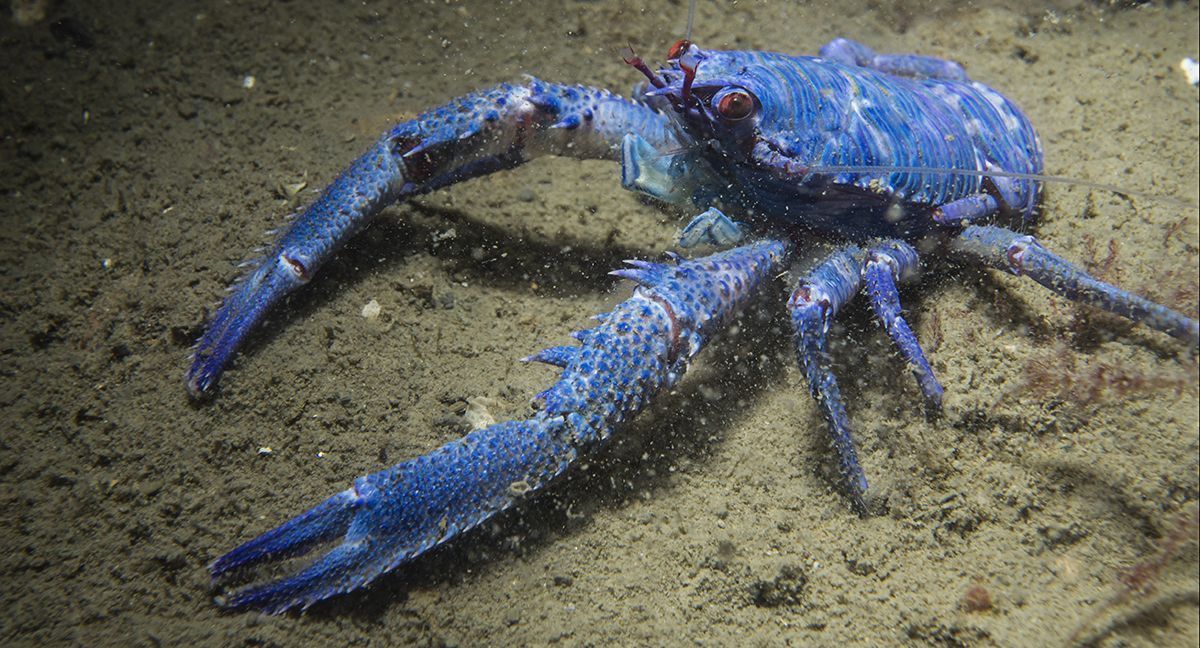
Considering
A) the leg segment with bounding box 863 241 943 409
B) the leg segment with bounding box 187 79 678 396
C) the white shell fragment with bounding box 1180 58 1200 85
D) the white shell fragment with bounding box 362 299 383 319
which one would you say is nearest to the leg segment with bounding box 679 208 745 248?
the leg segment with bounding box 187 79 678 396

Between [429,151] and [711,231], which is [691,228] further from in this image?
[429,151]

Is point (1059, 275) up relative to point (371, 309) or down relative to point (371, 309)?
up

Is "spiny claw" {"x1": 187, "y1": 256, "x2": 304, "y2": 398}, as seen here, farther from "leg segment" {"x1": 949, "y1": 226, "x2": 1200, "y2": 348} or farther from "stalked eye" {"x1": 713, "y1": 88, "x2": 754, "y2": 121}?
"leg segment" {"x1": 949, "y1": 226, "x2": 1200, "y2": 348}

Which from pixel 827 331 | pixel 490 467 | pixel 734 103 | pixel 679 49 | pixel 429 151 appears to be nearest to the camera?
pixel 490 467

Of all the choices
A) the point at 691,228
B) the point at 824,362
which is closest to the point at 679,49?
the point at 691,228

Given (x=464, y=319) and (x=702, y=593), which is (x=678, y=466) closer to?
(x=702, y=593)

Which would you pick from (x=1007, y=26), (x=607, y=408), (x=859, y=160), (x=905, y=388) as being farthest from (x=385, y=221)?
(x=1007, y=26)

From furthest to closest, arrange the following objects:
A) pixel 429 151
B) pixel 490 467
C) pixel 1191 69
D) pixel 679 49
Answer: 1. pixel 1191 69
2. pixel 429 151
3. pixel 679 49
4. pixel 490 467

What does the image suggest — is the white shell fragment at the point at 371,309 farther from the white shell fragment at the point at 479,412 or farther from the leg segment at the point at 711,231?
the leg segment at the point at 711,231
